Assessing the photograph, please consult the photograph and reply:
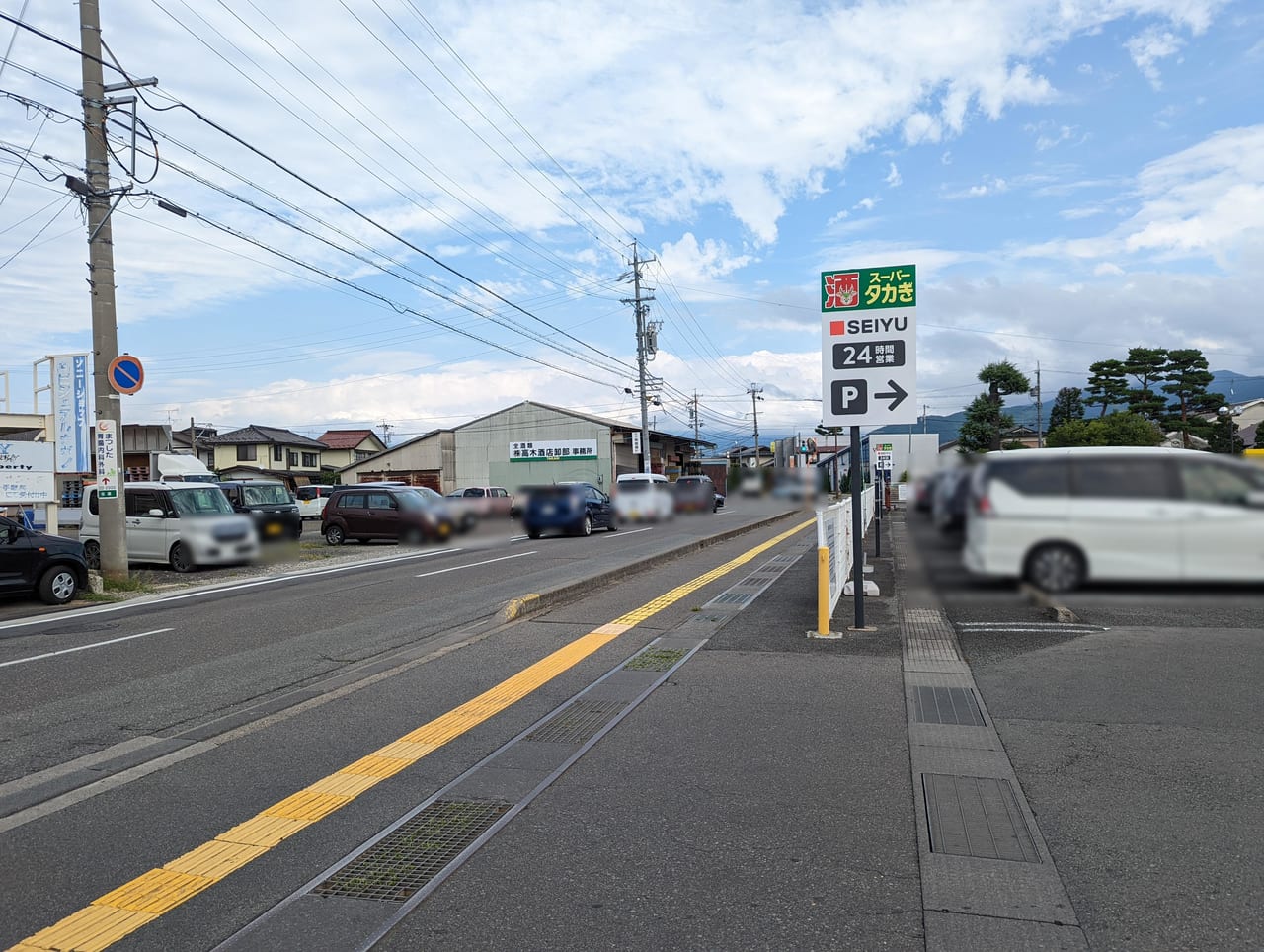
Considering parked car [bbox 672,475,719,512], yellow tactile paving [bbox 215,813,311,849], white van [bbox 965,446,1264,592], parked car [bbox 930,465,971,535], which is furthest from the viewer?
yellow tactile paving [bbox 215,813,311,849]

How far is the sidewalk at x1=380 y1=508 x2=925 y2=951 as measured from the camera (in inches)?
293

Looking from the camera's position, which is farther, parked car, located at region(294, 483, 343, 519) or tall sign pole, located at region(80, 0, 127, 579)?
parked car, located at region(294, 483, 343, 519)

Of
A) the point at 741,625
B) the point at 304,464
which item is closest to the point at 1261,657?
the point at 741,625

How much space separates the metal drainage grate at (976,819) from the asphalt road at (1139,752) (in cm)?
30

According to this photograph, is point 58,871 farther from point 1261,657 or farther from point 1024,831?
point 1261,657

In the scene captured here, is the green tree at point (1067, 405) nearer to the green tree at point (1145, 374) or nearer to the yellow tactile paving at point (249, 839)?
the green tree at point (1145, 374)

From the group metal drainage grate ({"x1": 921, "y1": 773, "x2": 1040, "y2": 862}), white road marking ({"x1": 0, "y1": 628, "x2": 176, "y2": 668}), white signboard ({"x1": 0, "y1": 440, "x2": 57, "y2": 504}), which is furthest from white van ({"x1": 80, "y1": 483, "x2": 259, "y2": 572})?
white signboard ({"x1": 0, "y1": 440, "x2": 57, "y2": 504})

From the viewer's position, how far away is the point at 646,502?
3.79 metres

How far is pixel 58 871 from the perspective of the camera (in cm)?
812

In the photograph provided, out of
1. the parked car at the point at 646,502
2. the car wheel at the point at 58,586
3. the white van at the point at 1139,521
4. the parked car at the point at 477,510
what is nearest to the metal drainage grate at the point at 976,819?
the parked car at the point at 646,502

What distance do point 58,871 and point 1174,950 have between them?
373 inches

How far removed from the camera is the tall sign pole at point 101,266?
3217mm

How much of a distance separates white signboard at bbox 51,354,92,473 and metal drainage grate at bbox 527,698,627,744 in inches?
976

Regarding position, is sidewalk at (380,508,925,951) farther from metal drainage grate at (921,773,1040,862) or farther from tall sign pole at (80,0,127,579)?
tall sign pole at (80,0,127,579)
